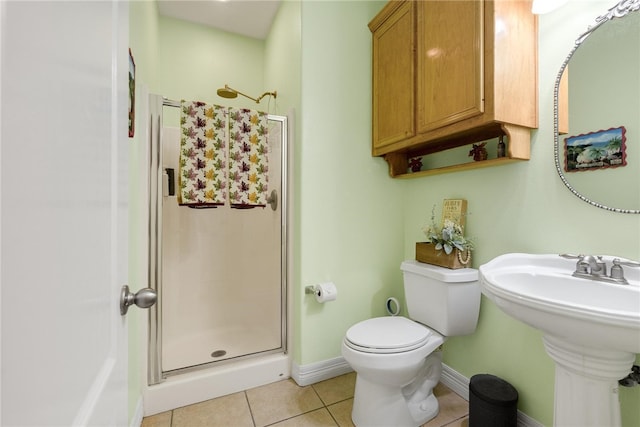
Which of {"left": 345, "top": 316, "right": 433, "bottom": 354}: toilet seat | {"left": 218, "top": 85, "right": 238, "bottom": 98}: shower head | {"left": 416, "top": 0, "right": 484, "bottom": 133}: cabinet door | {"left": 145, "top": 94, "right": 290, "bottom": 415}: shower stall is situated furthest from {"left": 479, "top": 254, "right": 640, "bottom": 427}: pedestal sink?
{"left": 218, "top": 85, "right": 238, "bottom": 98}: shower head

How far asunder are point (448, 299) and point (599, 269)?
0.60 metres

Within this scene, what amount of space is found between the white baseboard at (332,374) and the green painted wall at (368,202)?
0.06 meters

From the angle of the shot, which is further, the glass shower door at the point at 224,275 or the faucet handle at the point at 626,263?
the glass shower door at the point at 224,275

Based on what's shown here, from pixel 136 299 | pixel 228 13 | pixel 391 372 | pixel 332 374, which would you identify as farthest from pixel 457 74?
pixel 228 13

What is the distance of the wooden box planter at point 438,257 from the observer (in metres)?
1.52

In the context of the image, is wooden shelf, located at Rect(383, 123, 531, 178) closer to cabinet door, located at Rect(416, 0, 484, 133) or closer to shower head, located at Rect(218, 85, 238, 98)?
cabinet door, located at Rect(416, 0, 484, 133)

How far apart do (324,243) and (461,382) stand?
3.71 ft

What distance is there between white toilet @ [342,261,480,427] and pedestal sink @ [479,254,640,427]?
15.4 inches

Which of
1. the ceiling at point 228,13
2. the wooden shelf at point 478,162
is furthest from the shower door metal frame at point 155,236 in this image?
the wooden shelf at point 478,162

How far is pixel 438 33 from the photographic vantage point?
1498 millimetres

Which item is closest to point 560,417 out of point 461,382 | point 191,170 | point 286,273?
point 461,382

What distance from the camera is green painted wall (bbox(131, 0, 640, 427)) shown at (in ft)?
4.11

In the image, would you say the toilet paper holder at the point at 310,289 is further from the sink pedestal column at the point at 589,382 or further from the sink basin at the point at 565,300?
the sink pedestal column at the point at 589,382

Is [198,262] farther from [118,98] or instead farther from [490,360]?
[490,360]
